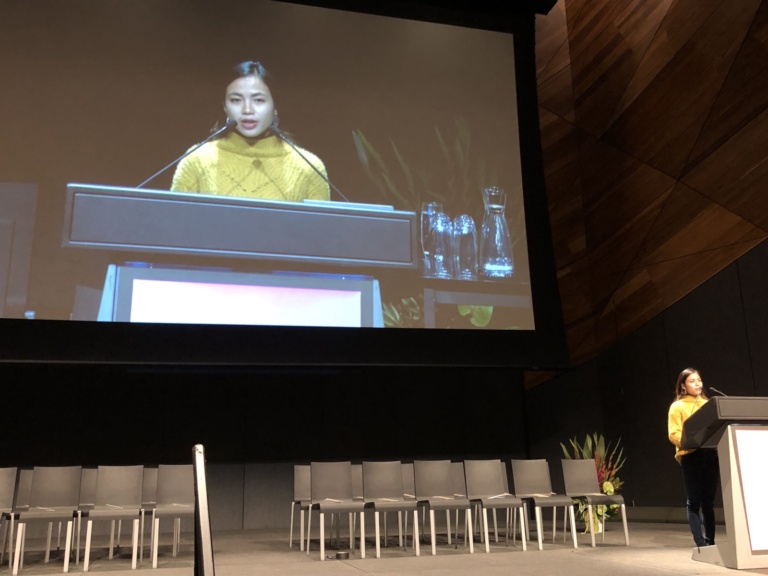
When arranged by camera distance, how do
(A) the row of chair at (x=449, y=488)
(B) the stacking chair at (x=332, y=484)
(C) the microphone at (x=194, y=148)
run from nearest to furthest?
(A) the row of chair at (x=449, y=488) → (B) the stacking chair at (x=332, y=484) → (C) the microphone at (x=194, y=148)

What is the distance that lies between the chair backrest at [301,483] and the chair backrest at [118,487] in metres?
1.41

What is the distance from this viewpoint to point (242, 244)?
6.96 m

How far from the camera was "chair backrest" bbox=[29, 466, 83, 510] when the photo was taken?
18.1 ft

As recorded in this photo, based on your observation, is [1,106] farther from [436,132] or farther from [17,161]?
[436,132]

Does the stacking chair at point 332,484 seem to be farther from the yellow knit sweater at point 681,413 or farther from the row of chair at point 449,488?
the yellow knit sweater at point 681,413

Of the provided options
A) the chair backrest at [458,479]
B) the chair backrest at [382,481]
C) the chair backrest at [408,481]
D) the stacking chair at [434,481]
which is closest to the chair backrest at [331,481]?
the chair backrest at [382,481]

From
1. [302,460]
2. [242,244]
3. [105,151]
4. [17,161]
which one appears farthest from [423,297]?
[17,161]

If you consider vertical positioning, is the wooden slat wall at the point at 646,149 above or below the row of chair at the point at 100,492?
above

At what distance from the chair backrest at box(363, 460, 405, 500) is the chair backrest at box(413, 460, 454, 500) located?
15 cm

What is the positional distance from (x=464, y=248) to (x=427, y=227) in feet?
1.48

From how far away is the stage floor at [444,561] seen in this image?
425 centimetres

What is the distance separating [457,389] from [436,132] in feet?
10.4

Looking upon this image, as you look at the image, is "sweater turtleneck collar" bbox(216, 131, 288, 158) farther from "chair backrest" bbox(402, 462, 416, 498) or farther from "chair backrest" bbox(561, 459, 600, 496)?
"chair backrest" bbox(561, 459, 600, 496)

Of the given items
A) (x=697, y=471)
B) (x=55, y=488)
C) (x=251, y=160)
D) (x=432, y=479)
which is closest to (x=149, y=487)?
(x=55, y=488)
